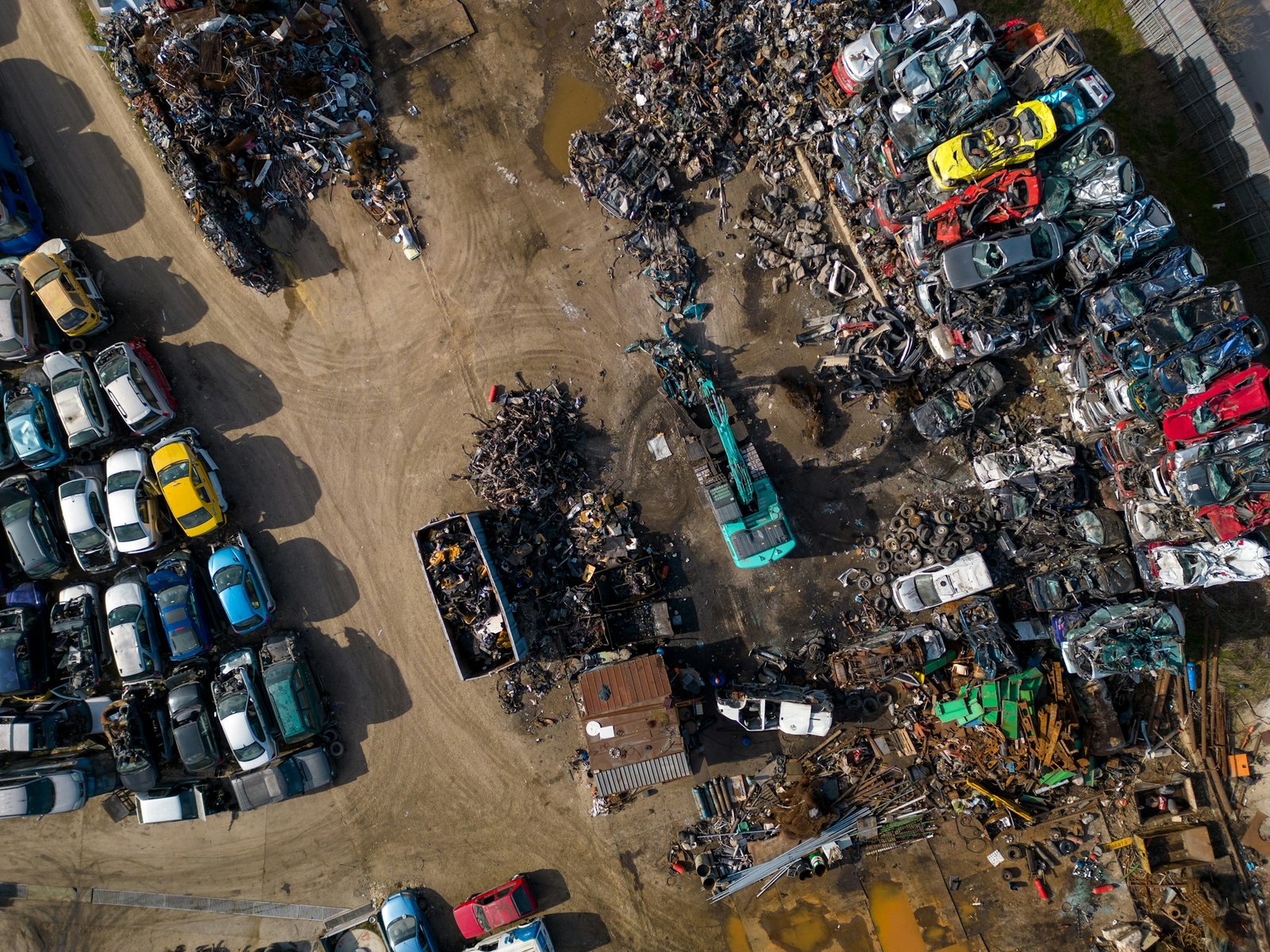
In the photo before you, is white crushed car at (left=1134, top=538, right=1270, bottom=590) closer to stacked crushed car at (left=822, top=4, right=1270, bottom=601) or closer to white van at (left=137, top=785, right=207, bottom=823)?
stacked crushed car at (left=822, top=4, right=1270, bottom=601)

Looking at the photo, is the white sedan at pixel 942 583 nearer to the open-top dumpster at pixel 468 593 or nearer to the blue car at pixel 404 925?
the open-top dumpster at pixel 468 593

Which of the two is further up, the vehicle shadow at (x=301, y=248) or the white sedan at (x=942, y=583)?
the vehicle shadow at (x=301, y=248)

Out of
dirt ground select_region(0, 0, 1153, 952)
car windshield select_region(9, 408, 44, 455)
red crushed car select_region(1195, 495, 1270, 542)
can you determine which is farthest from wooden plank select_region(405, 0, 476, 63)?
red crushed car select_region(1195, 495, 1270, 542)

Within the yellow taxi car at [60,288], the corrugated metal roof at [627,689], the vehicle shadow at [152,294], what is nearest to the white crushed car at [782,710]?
the corrugated metal roof at [627,689]

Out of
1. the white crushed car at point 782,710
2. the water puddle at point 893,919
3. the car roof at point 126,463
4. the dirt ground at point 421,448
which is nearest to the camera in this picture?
the white crushed car at point 782,710

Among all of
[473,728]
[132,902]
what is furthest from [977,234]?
[132,902]

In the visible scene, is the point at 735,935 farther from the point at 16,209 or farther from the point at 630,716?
the point at 16,209

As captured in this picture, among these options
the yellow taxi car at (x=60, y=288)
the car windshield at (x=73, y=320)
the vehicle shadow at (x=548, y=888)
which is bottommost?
the vehicle shadow at (x=548, y=888)
